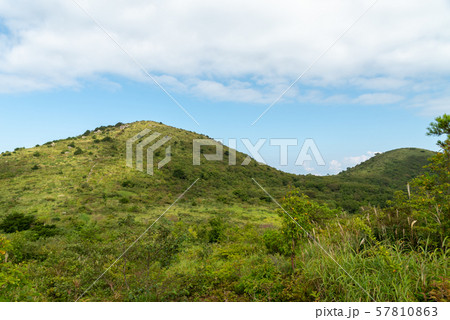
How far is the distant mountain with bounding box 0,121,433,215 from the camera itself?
3719 centimetres

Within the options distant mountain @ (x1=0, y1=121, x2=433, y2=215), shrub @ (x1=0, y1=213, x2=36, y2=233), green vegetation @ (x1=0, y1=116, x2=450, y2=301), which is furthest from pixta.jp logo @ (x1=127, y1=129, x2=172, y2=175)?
green vegetation @ (x1=0, y1=116, x2=450, y2=301)

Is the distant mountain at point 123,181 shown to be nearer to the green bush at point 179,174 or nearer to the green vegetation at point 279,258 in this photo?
the green bush at point 179,174

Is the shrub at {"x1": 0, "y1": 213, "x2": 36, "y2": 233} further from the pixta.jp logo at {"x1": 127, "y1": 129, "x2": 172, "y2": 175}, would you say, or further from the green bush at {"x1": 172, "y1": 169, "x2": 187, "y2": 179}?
the green bush at {"x1": 172, "y1": 169, "x2": 187, "y2": 179}

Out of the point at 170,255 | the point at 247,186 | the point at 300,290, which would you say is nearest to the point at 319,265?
the point at 300,290

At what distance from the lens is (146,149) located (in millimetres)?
71500

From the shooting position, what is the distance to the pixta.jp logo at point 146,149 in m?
60.2

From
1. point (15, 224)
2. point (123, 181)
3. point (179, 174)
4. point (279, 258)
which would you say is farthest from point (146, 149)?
point (279, 258)

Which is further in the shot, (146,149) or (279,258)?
(146,149)

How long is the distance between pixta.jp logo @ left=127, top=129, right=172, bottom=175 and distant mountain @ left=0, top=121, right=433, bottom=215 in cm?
134

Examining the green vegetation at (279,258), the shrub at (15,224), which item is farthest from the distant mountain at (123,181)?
the green vegetation at (279,258)

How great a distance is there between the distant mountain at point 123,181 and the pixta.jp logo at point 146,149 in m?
1.34

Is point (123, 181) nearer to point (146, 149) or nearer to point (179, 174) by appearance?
point (179, 174)

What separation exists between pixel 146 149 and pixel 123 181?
24.3 metres
